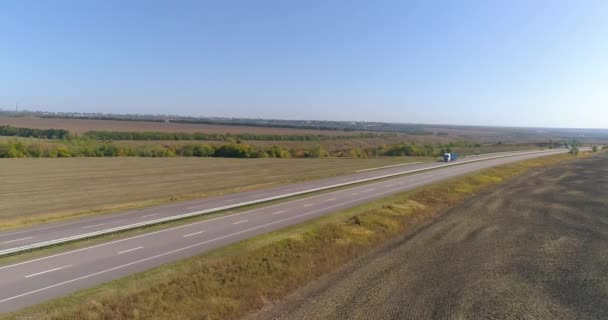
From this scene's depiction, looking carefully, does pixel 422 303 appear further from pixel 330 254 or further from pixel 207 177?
pixel 207 177

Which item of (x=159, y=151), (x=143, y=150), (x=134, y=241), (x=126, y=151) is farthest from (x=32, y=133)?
(x=134, y=241)

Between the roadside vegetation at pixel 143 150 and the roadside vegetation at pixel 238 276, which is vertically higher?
the roadside vegetation at pixel 238 276

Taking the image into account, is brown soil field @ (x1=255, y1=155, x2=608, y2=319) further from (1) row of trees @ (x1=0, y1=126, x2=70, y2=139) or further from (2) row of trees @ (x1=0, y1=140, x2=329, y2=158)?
(1) row of trees @ (x1=0, y1=126, x2=70, y2=139)

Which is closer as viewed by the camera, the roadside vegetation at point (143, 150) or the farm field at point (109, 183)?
the farm field at point (109, 183)

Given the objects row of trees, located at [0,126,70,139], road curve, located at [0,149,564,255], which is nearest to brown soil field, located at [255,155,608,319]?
road curve, located at [0,149,564,255]

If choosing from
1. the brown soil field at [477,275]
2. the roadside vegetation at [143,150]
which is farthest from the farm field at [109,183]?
the brown soil field at [477,275]

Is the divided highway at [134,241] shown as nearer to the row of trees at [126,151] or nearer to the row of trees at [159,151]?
the row of trees at [126,151]

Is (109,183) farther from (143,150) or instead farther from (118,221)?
(143,150)

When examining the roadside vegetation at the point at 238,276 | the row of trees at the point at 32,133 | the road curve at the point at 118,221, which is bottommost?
the row of trees at the point at 32,133
